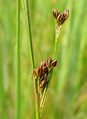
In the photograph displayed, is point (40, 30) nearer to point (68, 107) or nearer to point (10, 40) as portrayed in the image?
point (10, 40)

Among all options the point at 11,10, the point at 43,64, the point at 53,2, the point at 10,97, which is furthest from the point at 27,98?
the point at 43,64

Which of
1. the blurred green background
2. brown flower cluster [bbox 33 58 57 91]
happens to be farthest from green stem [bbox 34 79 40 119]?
the blurred green background

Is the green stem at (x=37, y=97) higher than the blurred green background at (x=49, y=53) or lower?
higher

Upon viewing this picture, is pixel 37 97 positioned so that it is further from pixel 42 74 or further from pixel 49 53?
pixel 49 53

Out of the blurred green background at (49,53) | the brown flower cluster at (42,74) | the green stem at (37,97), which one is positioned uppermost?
the brown flower cluster at (42,74)

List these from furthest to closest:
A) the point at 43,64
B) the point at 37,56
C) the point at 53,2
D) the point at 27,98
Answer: the point at 53,2
the point at 37,56
the point at 27,98
the point at 43,64

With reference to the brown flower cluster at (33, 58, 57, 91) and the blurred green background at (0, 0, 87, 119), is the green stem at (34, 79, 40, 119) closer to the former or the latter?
the brown flower cluster at (33, 58, 57, 91)

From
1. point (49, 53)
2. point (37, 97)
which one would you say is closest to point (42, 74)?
point (37, 97)

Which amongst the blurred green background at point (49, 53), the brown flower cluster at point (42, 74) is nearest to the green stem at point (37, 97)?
the brown flower cluster at point (42, 74)

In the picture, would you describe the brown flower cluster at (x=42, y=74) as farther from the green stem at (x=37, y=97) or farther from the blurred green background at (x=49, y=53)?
the blurred green background at (x=49, y=53)
